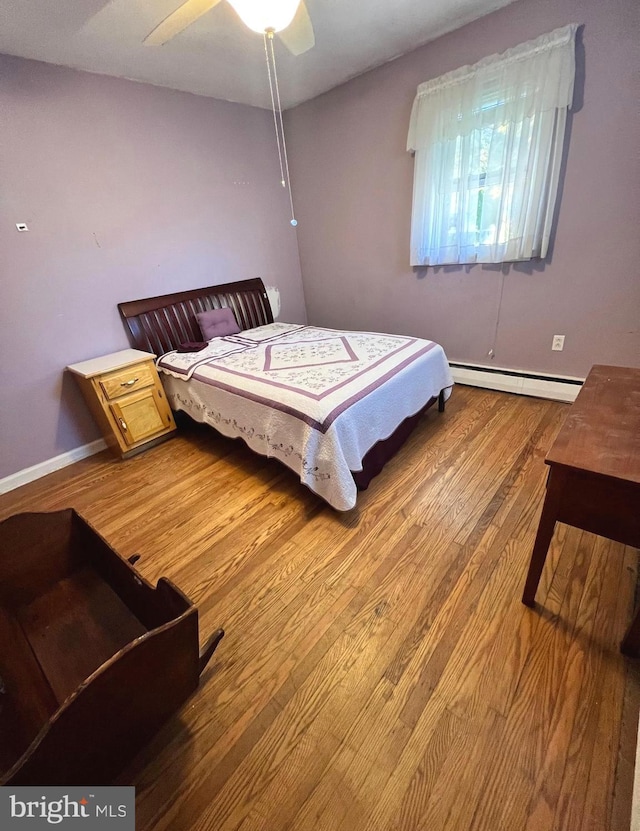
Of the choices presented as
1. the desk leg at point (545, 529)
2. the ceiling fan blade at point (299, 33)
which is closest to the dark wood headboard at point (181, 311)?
the ceiling fan blade at point (299, 33)

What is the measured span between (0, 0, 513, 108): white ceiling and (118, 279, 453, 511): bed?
1.43 m

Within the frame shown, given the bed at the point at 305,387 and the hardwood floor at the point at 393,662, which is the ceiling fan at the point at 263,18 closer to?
the bed at the point at 305,387

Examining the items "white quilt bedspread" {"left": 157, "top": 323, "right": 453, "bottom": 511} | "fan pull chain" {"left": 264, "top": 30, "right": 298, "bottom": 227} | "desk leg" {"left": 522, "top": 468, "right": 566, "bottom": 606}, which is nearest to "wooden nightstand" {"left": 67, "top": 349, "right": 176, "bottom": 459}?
"white quilt bedspread" {"left": 157, "top": 323, "right": 453, "bottom": 511}

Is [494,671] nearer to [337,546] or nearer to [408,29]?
[337,546]

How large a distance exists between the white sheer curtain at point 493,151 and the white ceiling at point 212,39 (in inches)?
14.1

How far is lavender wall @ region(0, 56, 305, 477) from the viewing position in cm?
212

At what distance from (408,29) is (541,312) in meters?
2.07

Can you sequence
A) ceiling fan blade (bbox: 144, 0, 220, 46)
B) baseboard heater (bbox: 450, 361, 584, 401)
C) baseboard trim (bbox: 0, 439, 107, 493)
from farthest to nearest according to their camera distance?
baseboard heater (bbox: 450, 361, 584, 401) < baseboard trim (bbox: 0, 439, 107, 493) < ceiling fan blade (bbox: 144, 0, 220, 46)

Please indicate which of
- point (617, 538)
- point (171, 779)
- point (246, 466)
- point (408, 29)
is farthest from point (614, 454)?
point (408, 29)

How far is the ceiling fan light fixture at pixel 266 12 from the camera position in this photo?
121 centimetres

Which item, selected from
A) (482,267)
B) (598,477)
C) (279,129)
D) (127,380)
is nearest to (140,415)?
(127,380)

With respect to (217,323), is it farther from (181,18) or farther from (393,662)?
(393,662)

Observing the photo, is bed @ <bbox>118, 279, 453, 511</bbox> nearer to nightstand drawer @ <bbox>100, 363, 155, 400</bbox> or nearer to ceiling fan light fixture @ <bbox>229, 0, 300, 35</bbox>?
nightstand drawer @ <bbox>100, 363, 155, 400</bbox>

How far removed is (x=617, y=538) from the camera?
3.26ft
